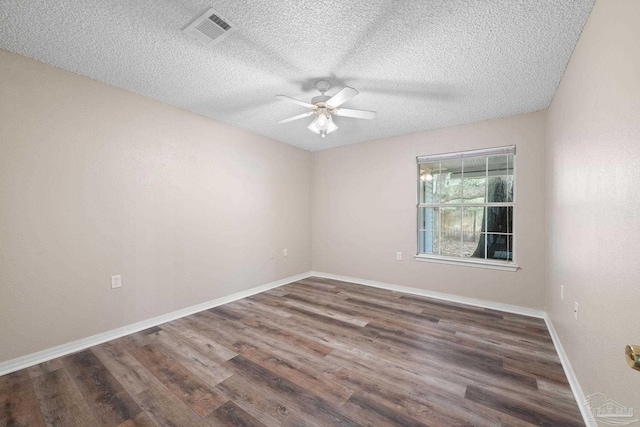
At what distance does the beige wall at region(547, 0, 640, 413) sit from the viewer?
1.03 meters

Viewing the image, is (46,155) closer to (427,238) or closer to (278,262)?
(278,262)

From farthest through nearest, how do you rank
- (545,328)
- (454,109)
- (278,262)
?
(278,262) < (454,109) < (545,328)

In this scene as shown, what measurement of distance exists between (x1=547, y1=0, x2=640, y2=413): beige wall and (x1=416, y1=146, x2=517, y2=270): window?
1210mm

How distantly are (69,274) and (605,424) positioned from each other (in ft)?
12.2

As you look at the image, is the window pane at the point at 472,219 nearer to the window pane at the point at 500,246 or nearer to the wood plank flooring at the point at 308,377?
the window pane at the point at 500,246

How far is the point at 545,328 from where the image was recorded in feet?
8.63

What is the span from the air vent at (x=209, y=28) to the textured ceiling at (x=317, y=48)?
0.04 metres

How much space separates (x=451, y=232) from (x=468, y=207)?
42 centimetres

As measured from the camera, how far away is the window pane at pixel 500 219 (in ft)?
10.6

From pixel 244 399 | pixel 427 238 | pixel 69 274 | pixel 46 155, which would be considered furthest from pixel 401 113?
pixel 69 274

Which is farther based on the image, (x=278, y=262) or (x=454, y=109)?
(x=278, y=262)

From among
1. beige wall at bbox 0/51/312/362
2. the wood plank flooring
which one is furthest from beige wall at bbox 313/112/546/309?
beige wall at bbox 0/51/312/362

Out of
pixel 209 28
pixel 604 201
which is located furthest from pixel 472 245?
pixel 209 28

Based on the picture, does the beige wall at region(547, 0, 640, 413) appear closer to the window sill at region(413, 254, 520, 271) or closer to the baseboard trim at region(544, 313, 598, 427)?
the baseboard trim at region(544, 313, 598, 427)
